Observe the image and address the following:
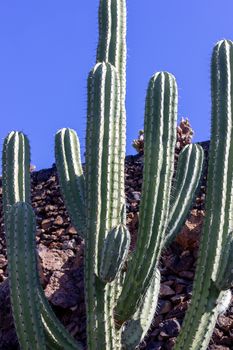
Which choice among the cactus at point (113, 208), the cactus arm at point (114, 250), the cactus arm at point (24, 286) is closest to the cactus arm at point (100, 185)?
the cactus at point (113, 208)

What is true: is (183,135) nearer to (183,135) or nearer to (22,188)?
(183,135)

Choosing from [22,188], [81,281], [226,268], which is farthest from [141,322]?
[81,281]

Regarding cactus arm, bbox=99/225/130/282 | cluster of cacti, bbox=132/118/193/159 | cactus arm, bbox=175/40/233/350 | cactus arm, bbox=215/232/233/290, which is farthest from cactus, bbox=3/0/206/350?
cluster of cacti, bbox=132/118/193/159

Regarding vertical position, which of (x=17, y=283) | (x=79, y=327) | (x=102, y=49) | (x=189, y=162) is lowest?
(x=79, y=327)

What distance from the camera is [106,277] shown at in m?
4.47

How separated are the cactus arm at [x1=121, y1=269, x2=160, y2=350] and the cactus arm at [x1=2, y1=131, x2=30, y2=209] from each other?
1053 millimetres

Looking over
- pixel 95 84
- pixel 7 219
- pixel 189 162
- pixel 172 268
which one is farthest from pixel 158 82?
pixel 172 268

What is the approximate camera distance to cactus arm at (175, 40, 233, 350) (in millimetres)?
4684

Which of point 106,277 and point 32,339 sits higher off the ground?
point 106,277

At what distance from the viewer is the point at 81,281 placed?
23.1ft

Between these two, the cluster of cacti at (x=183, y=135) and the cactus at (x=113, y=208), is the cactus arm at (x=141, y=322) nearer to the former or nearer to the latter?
the cactus at (x=113, y=208)

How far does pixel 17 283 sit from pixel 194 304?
42.7 inches

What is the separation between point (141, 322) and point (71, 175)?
A: 49.2 inches

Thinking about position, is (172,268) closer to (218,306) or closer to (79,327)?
(79,327)
